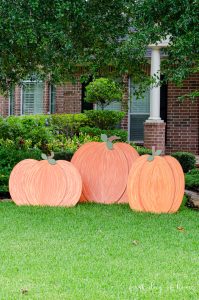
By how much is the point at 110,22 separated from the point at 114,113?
377 inches

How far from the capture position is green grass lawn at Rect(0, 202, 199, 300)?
5.48 metres

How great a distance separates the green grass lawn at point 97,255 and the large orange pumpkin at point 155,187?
25cm

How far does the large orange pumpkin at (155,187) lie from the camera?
9.77 m

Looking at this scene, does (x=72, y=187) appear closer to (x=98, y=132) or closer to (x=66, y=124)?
(x=98, y=132)

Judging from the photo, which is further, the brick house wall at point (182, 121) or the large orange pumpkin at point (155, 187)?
the brick house wall at point (182, 121)

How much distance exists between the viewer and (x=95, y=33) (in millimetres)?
9742

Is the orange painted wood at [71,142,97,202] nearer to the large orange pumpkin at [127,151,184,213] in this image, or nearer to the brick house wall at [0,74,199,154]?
the large orange pumpkin at [127,151,184,213]

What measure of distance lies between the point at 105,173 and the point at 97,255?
4066 mm

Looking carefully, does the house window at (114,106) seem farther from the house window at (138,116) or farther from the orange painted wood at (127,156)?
the orange painted wood at (127,156)

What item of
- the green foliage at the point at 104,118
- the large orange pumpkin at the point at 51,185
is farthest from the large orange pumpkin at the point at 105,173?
the green foliage at the point at 104,118

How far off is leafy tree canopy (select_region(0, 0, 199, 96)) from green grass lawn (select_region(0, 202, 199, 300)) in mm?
2226

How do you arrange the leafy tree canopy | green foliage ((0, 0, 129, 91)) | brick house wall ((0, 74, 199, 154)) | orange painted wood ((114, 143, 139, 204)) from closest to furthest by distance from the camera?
the leafy tree canopy < green foliage ((0, 0, 129, 91)) < orange painted wood ((114, 143, 139, 204)) < brick house wall ((0, 74, 199, 154))

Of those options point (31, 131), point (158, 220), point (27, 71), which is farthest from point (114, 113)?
point (158, 220)

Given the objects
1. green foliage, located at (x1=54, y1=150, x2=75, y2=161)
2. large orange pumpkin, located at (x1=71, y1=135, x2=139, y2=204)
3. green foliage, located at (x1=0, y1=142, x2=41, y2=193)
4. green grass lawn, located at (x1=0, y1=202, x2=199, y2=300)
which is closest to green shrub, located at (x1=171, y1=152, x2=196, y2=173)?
green foliage, located at (x1=54, y1=150, x2=75, y2=161)
